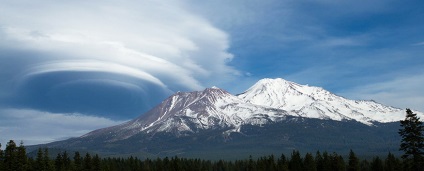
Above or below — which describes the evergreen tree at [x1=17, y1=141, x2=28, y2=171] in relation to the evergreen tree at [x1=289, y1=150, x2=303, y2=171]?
above

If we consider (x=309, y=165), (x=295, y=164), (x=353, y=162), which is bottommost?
(x=295, y=164)

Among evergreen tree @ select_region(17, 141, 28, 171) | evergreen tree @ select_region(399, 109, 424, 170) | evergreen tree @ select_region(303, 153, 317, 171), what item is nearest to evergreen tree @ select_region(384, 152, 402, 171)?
evergreen tree @ select_region(303, 153, 317, 171)

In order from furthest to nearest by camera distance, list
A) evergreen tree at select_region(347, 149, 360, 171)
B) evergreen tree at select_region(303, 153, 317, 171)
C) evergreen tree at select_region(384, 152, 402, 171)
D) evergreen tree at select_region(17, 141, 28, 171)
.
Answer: evergreen tree at select_region(303, 153, 317, 171), evergreen tree at select_region(384, 152, 402, 171), evergreen tree at select_region(347, 149, 360, 171), evergreen tree at select_region(17, 141, 28, 171)

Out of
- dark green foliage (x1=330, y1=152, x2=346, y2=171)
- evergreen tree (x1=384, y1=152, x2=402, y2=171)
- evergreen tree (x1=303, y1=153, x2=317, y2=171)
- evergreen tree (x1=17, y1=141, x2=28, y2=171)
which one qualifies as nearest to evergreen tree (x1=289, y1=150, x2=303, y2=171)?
evergreen tree (x1=303, y1=153, x2=317, y2=171)

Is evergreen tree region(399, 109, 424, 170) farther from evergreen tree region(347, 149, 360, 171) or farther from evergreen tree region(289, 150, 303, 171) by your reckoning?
evergreen tree region(289, 150, 303, 171)

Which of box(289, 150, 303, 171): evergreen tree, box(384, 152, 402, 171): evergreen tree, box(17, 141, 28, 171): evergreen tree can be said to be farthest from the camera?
box(289, 150, 303, 171): evergreen tree

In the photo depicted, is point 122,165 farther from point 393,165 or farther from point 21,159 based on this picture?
point 393,165

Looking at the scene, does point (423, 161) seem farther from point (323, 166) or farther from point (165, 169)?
point (165, 169)

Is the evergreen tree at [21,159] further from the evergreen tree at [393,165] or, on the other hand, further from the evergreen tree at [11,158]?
the evergreen tree at [393,165]

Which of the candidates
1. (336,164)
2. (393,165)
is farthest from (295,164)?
(393,165)

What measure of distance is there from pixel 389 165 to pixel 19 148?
103 m

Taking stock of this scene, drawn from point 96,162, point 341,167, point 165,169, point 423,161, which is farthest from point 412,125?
point 165,169

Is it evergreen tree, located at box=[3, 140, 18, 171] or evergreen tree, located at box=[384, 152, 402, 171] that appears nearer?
evergreen tree, located at box=[3, 140, 18, 171]

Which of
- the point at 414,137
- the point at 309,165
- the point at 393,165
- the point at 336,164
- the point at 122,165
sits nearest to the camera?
the point at 414,137
